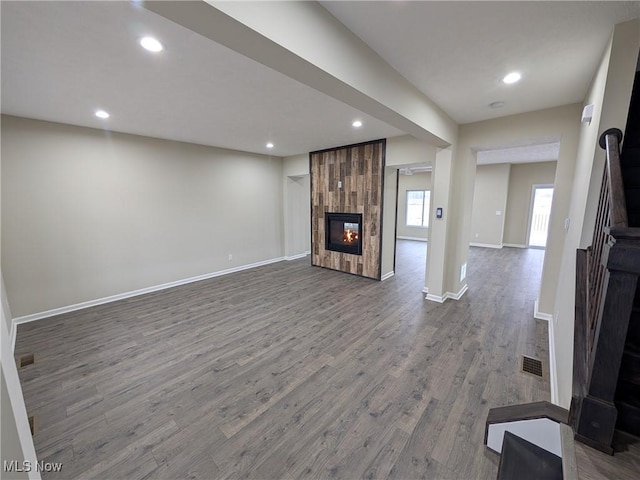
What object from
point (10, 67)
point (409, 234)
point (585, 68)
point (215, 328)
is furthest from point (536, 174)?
point (10, 67)

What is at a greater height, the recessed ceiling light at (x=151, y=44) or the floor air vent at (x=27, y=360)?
the recessed ceiling light at (x=151, y=44)

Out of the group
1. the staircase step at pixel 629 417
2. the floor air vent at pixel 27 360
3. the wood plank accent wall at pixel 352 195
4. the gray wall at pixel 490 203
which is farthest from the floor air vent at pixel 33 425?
the gray wall at pixel 490 203

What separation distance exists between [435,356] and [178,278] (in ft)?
15.2

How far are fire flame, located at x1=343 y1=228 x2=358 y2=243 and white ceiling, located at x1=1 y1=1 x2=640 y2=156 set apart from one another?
2.45 m

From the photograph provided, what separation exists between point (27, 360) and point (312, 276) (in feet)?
13.3

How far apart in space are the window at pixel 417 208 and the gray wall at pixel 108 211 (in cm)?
643

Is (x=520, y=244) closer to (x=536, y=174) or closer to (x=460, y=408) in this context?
(x=536, y=174)

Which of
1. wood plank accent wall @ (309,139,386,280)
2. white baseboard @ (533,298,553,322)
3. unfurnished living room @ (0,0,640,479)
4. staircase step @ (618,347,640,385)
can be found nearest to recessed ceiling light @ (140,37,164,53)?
unfurnished living room @ (0,0,640,479)

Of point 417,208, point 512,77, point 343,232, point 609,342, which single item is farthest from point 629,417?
point 417,208

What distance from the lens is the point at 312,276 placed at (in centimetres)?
546

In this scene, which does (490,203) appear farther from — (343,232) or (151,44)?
(151,44)

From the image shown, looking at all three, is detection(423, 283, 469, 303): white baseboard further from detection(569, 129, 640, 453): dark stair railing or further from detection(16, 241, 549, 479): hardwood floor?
detection(569, 129, 640, 453): dark stair railing

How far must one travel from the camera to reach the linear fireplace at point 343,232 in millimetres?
5301

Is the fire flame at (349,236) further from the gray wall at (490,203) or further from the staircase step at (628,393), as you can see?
the gray wall at (490,203)
